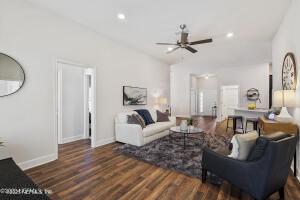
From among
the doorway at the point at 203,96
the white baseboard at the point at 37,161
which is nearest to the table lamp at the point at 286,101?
the white baseboard at the point at 37,161

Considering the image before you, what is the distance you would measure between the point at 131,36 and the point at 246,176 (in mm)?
4056

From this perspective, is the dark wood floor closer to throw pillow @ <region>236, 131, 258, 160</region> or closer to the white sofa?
throw pillow @ <region>236, 131, 258, 160</region>

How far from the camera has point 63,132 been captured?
14.4ft

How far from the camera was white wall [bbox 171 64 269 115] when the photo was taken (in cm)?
762

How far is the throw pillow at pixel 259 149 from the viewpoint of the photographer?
5.38ft

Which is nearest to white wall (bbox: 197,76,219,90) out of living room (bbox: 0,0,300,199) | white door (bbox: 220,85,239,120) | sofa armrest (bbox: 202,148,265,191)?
white door (bbox: 220,85,239,120)

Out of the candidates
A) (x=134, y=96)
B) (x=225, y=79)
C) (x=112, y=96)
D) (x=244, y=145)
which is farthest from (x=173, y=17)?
(x=225, y=79)

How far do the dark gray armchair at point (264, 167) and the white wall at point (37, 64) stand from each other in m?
3.25

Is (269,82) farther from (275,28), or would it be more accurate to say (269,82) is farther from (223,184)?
(223,184)

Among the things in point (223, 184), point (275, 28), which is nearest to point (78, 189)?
point (223, 184)

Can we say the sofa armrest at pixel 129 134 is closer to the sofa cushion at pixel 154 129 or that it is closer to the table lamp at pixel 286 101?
the sofa cushion at pixel 154 129

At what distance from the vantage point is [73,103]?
4.67 m

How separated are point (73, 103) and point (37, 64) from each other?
1896 millimetres

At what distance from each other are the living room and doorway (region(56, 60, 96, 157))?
26cm
